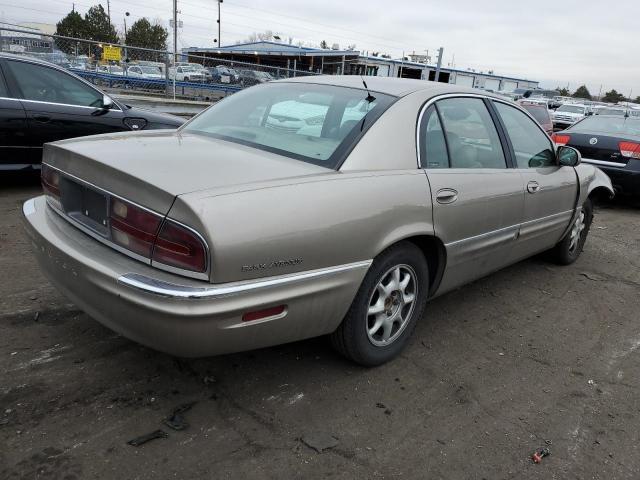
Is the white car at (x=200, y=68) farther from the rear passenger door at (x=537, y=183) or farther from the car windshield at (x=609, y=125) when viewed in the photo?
the rear passenger door at (x=537, y=183)

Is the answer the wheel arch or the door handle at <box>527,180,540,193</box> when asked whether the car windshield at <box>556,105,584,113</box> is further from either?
the wheel arch

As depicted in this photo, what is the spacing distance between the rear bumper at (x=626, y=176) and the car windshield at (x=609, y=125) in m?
0.86

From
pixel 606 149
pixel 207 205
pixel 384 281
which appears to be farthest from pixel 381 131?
pixel 606 149

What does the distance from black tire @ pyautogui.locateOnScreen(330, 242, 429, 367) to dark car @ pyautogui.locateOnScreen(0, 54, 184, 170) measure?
4.77m

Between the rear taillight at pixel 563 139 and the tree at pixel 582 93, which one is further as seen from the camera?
the tree at pixel 582 93

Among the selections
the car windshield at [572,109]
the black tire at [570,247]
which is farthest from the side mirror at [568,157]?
the car windshield at [572,109]

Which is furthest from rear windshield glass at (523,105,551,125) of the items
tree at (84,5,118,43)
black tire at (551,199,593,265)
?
tree at (84,5,118,43)

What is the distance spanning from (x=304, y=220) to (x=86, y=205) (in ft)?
3.69

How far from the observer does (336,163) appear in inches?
106

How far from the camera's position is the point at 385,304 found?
9.72 ft

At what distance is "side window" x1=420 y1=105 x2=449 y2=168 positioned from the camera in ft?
10.2

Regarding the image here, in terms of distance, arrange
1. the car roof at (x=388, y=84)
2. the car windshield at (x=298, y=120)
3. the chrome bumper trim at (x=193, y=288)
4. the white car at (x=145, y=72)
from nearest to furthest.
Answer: the chrome bumper trim at (x=193, y=288) → the car windshield at (x=298, y=120) → the car roof at (x=388, y=84) → the white car at (x=145, y=72)

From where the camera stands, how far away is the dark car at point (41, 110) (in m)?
5.81

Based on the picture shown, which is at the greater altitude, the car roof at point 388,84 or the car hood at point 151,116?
the car roof at point 388,84
